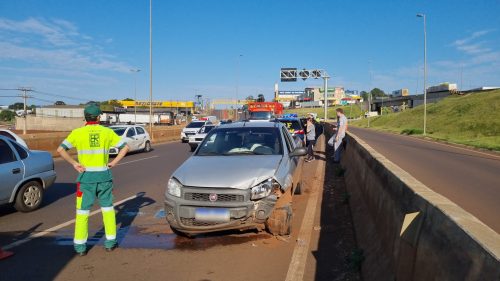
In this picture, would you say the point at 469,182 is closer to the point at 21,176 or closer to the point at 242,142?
the point at 242,142

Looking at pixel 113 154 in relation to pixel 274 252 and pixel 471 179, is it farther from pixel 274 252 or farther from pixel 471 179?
pixel 274 252

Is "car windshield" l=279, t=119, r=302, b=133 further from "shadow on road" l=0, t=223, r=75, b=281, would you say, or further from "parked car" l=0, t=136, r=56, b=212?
"shadow on road" l=0, t=223, r=75, b=281

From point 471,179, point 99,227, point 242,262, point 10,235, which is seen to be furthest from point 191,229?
point 471,179

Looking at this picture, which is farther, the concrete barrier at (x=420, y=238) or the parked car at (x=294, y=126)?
the parked car at (x=294, y=126)

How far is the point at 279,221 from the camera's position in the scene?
6258 millimetres

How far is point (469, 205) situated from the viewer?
8.74m

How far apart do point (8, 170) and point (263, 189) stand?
191 inches

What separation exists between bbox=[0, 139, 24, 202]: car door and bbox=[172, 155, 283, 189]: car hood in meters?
3.45

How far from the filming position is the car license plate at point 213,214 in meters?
5.93

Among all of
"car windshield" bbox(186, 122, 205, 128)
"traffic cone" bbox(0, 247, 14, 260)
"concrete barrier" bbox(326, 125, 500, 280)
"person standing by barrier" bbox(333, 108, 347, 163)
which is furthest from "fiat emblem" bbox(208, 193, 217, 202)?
"car windshield" bbox(186, 122, 205, 128)

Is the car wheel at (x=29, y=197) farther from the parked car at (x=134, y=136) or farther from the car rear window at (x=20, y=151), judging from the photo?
the parked car at (x=134, y=136)

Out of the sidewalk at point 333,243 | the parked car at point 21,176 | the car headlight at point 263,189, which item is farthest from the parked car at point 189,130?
the car headlight at point 263,189

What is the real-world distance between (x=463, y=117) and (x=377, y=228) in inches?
2024

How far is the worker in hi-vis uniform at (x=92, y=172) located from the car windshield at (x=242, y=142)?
6.37 feet
